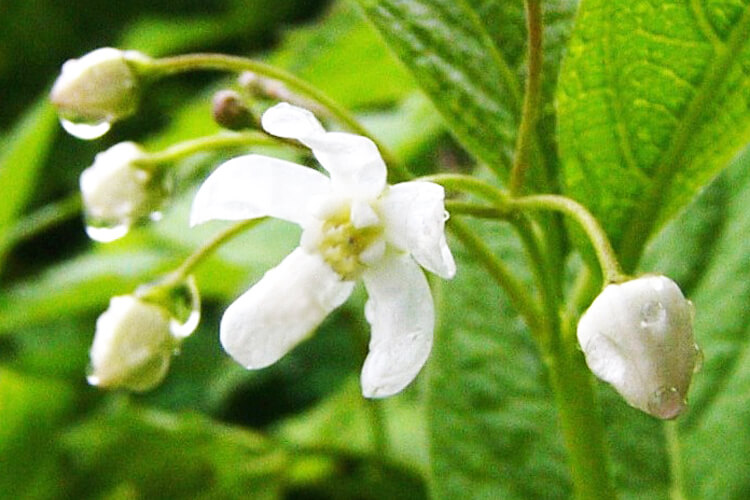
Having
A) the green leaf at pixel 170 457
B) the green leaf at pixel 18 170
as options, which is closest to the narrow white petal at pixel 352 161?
the green leaf at pixel 170 457

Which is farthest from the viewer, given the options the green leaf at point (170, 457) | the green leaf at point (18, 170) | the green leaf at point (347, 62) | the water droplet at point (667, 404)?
the green leaf at point (347, 62)

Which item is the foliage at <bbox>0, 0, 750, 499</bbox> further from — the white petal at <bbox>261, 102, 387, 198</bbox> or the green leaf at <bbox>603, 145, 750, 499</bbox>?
the white petal at <bbox>261, 102, 387, 198</bbox>

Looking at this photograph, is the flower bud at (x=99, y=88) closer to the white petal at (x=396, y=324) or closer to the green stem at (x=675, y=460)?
the white petal at (x=396, y=324)

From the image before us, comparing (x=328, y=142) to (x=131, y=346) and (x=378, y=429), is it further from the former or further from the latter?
(x=378, y=429)

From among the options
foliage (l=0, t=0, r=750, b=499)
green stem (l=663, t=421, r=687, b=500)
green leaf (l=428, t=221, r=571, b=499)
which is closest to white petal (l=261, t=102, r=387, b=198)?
foliage (l=0, t=0, r=750, b=499)

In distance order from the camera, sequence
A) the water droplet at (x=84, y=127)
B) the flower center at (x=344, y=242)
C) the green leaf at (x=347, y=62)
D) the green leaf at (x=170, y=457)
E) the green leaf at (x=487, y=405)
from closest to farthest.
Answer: the flower center at (x=344, y=242) < the water droplet at (x=84, y=127) < the green leaf at (x=487, y=405) < the green leaf at (x=170, y=457) < the green leaf at (x=347, y=62)

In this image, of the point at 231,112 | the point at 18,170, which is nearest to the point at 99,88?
the point at 231,112

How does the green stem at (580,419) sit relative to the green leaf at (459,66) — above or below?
below
